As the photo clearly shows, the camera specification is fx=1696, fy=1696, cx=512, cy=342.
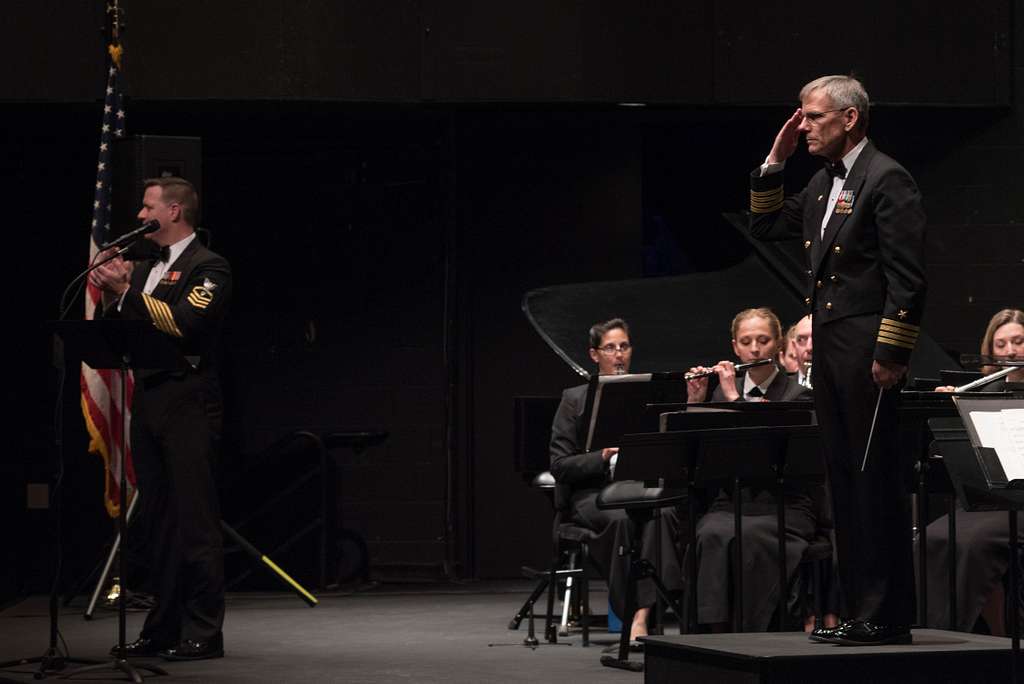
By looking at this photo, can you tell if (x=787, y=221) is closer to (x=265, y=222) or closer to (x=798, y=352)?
(x=798, y=352)

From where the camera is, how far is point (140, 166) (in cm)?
705

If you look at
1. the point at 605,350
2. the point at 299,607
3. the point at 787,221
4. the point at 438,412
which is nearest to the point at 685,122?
the point at 438,412

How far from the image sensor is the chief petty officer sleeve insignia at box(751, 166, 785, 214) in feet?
14.6

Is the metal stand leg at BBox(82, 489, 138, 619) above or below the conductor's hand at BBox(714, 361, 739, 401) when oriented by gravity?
below

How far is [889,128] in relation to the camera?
29.5 feet

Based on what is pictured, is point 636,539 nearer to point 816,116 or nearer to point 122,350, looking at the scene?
point 122,350

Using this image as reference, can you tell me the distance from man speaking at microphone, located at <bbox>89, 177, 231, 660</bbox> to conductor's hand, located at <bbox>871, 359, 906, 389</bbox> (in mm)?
2768

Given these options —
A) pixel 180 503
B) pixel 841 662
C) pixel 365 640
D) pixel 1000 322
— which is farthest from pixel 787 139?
pixel 365 640

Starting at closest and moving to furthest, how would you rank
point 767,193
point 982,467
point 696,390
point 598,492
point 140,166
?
point 982,467, point 767,193, point 696,390, point 598,492, point 140,166

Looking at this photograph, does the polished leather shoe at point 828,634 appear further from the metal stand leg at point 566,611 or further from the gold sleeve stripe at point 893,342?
the metal stand leg at point 566,611

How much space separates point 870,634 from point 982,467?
56cm

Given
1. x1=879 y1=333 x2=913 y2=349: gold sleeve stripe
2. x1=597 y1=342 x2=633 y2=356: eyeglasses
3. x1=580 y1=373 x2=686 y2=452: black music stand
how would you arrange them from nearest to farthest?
x1=879 y1=333 x2=913 y2=349: gold sleeve stripe, x1=580 y1=373 x2=686 y2=452: black music stand, x1=597 y1=342 x2=633 y2=356: eyeglasses

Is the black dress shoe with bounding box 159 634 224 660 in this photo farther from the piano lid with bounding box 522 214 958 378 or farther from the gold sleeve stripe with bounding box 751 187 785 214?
the gold sleeve stripe with bounding box 751 187 785 214

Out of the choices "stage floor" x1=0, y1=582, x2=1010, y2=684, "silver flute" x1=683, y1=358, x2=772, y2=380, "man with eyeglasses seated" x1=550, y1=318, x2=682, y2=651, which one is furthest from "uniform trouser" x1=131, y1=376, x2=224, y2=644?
"silver flute" x1=683, y1=358, x2=772, y2=380
